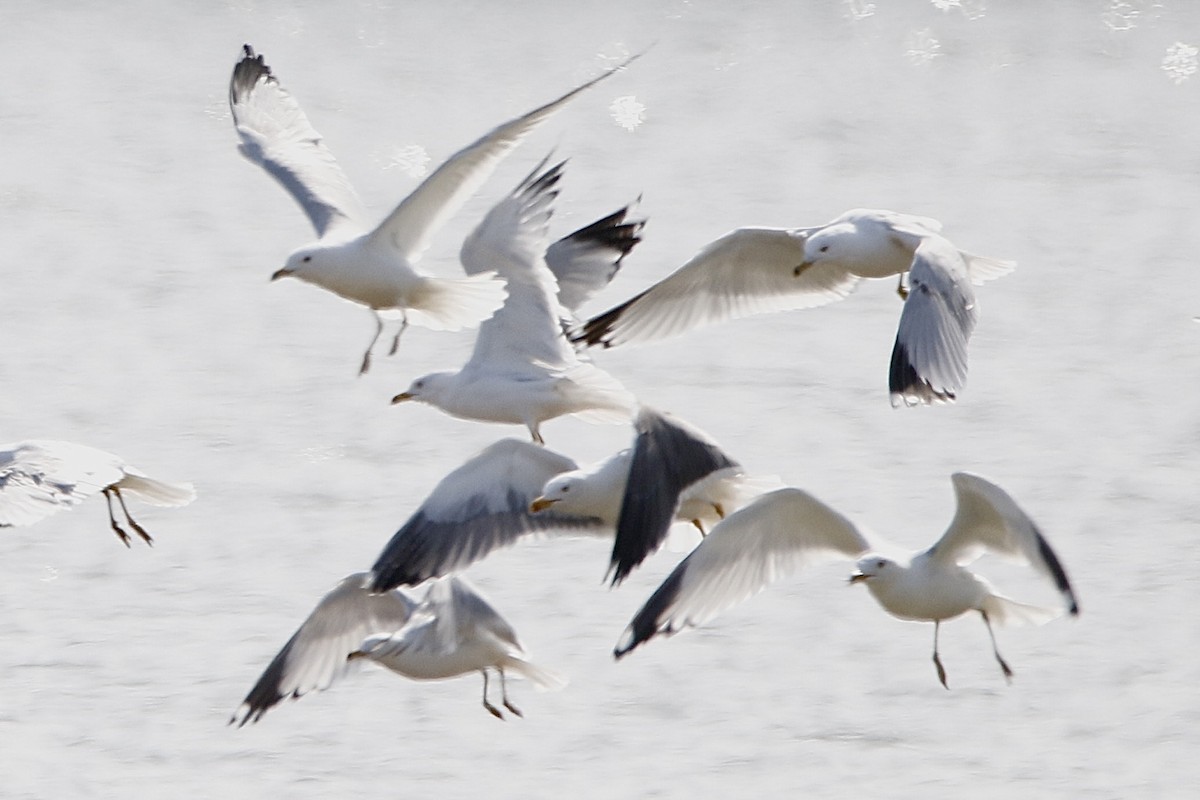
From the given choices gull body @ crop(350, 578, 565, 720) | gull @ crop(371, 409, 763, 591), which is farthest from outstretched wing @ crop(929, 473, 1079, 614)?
gull body @ crop(350, 578, 565, 720)

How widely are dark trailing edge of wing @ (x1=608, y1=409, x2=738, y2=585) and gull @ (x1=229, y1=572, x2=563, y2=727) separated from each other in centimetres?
69

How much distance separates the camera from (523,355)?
238 inches

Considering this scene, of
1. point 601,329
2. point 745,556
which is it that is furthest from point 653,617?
point 601,329

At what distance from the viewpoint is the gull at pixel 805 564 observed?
548 centimetres

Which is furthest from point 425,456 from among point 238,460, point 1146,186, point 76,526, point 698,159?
point 1146,186

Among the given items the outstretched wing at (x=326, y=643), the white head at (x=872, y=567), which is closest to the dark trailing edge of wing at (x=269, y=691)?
the outstretched wing at (x=326, y=643)

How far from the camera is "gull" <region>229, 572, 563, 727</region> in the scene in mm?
5902

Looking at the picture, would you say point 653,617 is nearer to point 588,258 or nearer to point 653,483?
point 653,483

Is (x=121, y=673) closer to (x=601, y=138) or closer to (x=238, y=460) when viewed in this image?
(x=238, y=460)

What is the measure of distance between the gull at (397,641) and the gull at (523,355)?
0.48 meters

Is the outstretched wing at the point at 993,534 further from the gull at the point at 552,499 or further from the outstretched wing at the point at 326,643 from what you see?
the outstretched wing at the point at 326,643

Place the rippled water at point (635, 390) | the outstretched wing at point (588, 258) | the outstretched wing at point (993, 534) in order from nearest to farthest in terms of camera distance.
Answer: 1. the outstretched wing at point (993, 534)
2. the outstretched wing at point (588, 258)
3. the rippled water at point (635, 390)

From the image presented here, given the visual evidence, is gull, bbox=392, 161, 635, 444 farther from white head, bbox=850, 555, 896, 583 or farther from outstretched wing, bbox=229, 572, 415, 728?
white head, bbox=850, 555, 896, 583

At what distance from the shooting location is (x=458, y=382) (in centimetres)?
604
